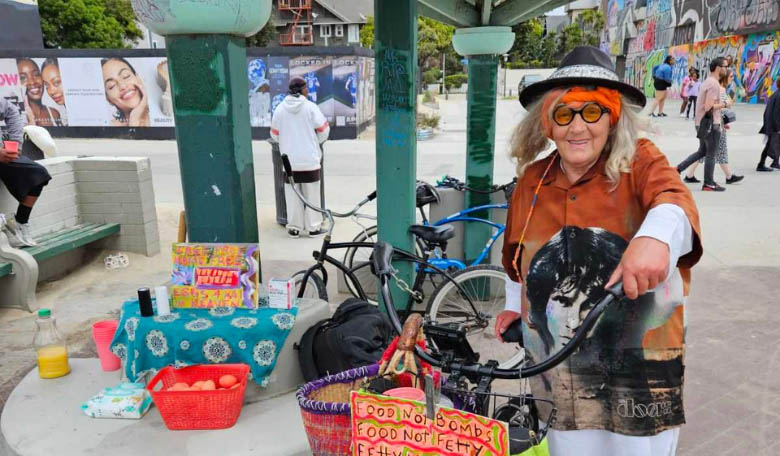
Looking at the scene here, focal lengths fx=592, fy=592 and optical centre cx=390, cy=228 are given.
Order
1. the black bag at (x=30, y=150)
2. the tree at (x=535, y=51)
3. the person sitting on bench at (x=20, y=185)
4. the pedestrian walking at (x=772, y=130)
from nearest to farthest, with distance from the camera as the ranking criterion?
the person sitting on bench at (x=20, y=185) → the black bag at (x=30, y=150) → the pedestrian walking at (x=772, y=130) → the tree at (x=535, y=51)

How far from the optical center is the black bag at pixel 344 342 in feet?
10.1

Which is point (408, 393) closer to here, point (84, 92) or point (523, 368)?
point (523, 368)

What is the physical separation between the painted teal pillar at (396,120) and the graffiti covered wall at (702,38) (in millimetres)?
11846

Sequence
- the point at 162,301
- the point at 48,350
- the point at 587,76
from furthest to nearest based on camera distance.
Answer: the point at 48,350, the point at 162,301, the point at 587,76

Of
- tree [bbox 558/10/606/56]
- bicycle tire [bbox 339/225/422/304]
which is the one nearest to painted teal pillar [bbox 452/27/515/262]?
bicycle tire [bbox 339/225/422/304]

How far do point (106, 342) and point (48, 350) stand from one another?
0.34 m

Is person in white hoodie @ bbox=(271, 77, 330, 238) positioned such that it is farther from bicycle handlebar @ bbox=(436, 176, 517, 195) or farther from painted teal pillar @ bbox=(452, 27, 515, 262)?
painted teal pillar @ bbox=(452, 27, 515, 262)

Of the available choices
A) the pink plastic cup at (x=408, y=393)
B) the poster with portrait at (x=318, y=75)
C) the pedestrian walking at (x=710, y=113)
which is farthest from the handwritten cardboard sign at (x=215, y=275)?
the poster with portrait at (x=318, y=75)

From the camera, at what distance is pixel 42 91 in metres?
17.1

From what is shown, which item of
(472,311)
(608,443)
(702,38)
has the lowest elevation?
(472,311)

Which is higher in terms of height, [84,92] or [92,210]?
[84,92]

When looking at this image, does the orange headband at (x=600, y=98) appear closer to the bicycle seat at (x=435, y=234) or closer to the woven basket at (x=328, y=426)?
the woven basket at (x=328, y=426)

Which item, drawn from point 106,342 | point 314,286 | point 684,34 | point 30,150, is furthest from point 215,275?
point 684,34

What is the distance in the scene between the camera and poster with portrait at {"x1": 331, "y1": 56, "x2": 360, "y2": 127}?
16531mm
